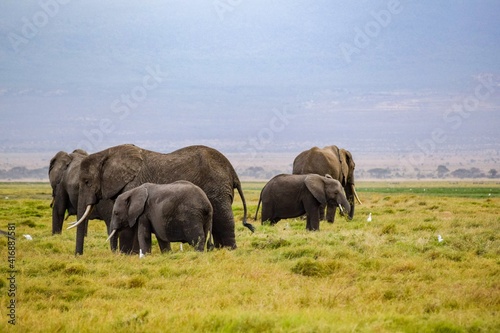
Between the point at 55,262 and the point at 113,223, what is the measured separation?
2.67 m

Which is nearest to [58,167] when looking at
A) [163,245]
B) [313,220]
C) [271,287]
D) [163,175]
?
[163,175]

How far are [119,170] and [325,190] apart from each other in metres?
7.10

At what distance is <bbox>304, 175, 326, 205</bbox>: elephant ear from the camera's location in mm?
22203

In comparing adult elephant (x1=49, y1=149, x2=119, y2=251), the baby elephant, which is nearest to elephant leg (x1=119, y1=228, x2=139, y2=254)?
the baby elephant

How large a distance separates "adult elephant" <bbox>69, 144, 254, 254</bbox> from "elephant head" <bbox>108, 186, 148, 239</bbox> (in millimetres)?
1034

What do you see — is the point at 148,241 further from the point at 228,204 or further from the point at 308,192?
the point at 308,192

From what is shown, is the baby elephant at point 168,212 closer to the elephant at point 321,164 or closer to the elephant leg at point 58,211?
the elephant leg at point 58,211

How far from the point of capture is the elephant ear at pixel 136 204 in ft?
51.6

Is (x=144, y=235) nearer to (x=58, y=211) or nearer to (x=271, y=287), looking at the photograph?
(x=271, y=287)

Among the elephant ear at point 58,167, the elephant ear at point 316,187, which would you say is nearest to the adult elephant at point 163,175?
the elephant ear at point 316,187

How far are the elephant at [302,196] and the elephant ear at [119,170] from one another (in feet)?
20.4

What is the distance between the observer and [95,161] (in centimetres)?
1808

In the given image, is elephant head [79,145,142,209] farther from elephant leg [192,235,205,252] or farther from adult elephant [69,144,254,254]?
elephant leg [192,235,205,252]

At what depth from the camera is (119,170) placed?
17.8m
